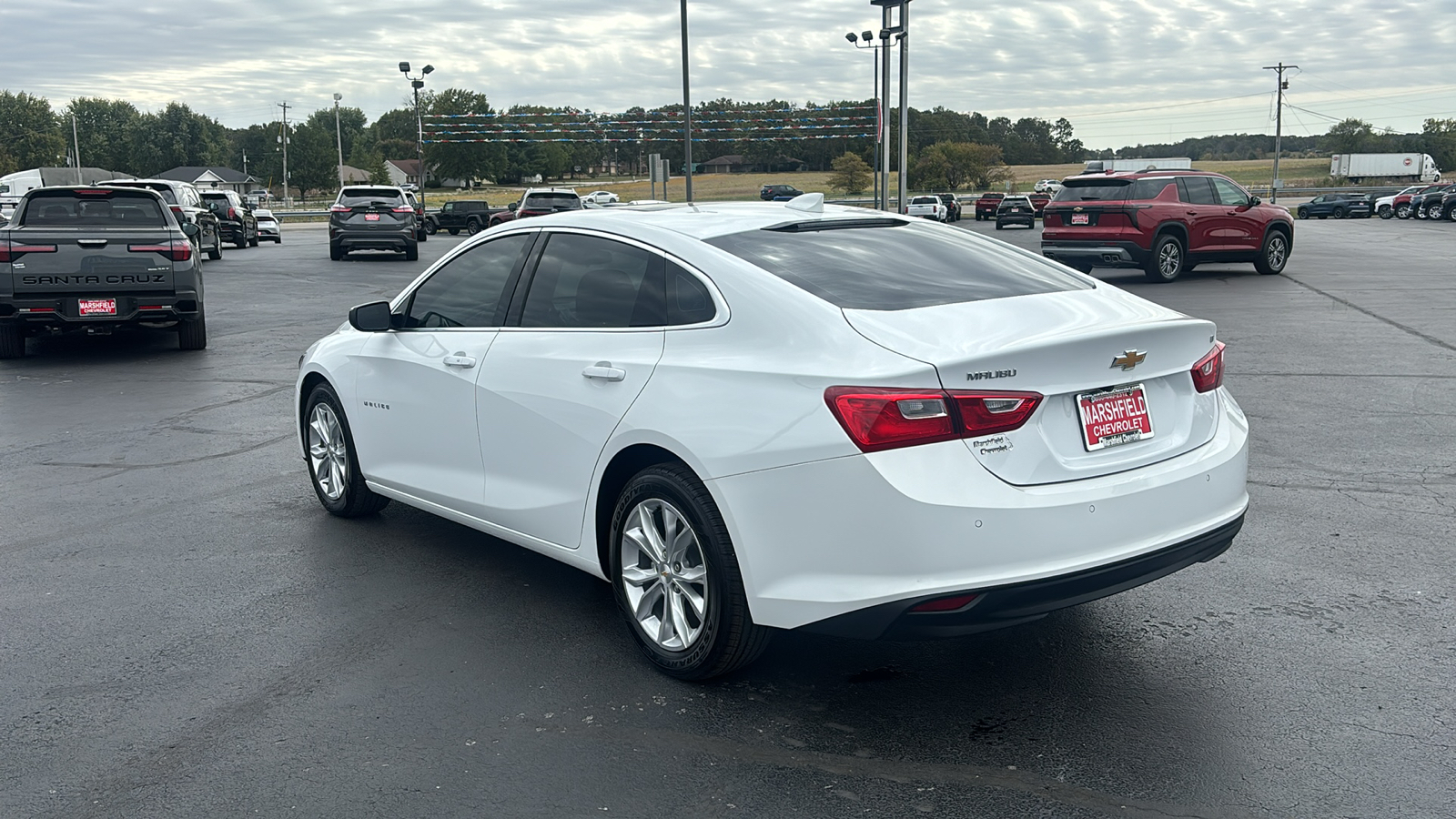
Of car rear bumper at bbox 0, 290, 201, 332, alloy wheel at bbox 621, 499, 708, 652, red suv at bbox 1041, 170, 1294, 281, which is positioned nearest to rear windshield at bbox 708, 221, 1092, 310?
alloy wheel at bbox 621, 499, 708, 652

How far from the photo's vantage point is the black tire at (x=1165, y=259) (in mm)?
19938

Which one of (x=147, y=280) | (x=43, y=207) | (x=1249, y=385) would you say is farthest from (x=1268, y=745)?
(x=43, y=207)

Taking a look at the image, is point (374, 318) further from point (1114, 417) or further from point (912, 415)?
point (1114, 417)

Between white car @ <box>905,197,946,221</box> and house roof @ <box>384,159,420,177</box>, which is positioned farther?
house roof @ <box>384,159,420,177</box>

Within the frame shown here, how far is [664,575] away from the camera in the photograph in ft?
13.7

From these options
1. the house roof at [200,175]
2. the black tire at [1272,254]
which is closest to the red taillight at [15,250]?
the black tire at [1272,254]

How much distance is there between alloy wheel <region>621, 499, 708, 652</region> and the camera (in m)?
4.05

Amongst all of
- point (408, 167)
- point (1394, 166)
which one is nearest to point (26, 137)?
point (408, 167)

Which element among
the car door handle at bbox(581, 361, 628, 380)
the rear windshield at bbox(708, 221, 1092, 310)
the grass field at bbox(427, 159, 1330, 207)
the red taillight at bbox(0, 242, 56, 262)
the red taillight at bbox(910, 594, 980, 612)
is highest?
the grass field at bbox(427, 159, 1330, 207)

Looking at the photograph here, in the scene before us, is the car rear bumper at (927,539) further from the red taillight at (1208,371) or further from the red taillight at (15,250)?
the red taillight at (15,250)

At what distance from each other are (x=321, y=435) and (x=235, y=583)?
1251 mm

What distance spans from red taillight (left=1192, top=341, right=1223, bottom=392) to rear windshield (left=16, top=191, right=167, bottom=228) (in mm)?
11804

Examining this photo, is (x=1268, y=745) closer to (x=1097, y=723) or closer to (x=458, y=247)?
(x=1097, y=723)

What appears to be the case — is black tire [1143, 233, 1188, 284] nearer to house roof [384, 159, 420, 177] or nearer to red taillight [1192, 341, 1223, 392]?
red taillight [1192, 341, 1223, 392]
